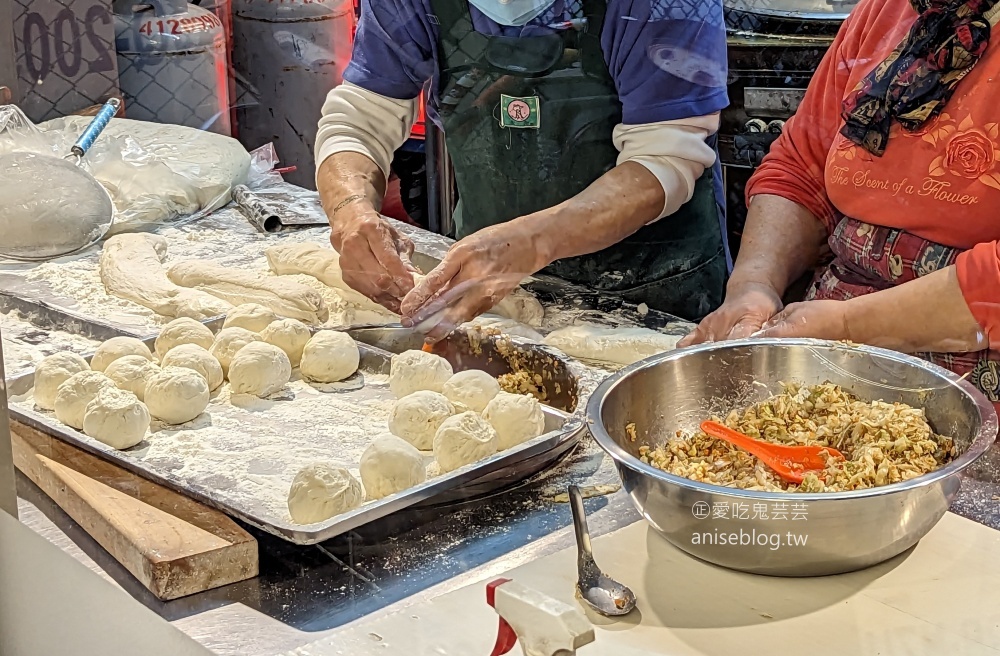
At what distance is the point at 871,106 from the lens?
53.6 inches

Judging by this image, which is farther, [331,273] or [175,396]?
[331,273]

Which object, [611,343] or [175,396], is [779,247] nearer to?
[611,343]

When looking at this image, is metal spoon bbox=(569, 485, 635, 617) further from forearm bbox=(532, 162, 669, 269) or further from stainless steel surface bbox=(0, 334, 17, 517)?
stainless steel surface bbox=(0, 334, 17, 517)

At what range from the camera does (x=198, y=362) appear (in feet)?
4.97

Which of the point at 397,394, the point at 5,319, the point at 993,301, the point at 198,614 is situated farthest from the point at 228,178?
the point at 993,301

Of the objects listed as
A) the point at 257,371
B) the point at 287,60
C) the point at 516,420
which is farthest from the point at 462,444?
the point at 287,60

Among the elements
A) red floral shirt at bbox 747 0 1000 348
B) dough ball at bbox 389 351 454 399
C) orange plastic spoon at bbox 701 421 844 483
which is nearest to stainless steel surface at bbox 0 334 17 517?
dough ball at bbox 389 351 454 399

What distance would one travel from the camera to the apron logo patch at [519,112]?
4.73ft

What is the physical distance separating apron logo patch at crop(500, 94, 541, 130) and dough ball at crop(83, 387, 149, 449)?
0.64m

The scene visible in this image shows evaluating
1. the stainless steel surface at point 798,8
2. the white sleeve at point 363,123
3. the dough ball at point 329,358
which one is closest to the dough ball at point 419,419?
the dough ball at point 329,358

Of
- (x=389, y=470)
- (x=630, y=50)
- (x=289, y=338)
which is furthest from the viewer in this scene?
(x=289, y=338)

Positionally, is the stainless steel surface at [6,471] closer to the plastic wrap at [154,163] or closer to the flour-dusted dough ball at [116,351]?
the flour-dusted dough ball at [116,351]

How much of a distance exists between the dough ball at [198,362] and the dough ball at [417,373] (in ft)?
0.84

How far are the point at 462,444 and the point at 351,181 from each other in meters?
0.68
